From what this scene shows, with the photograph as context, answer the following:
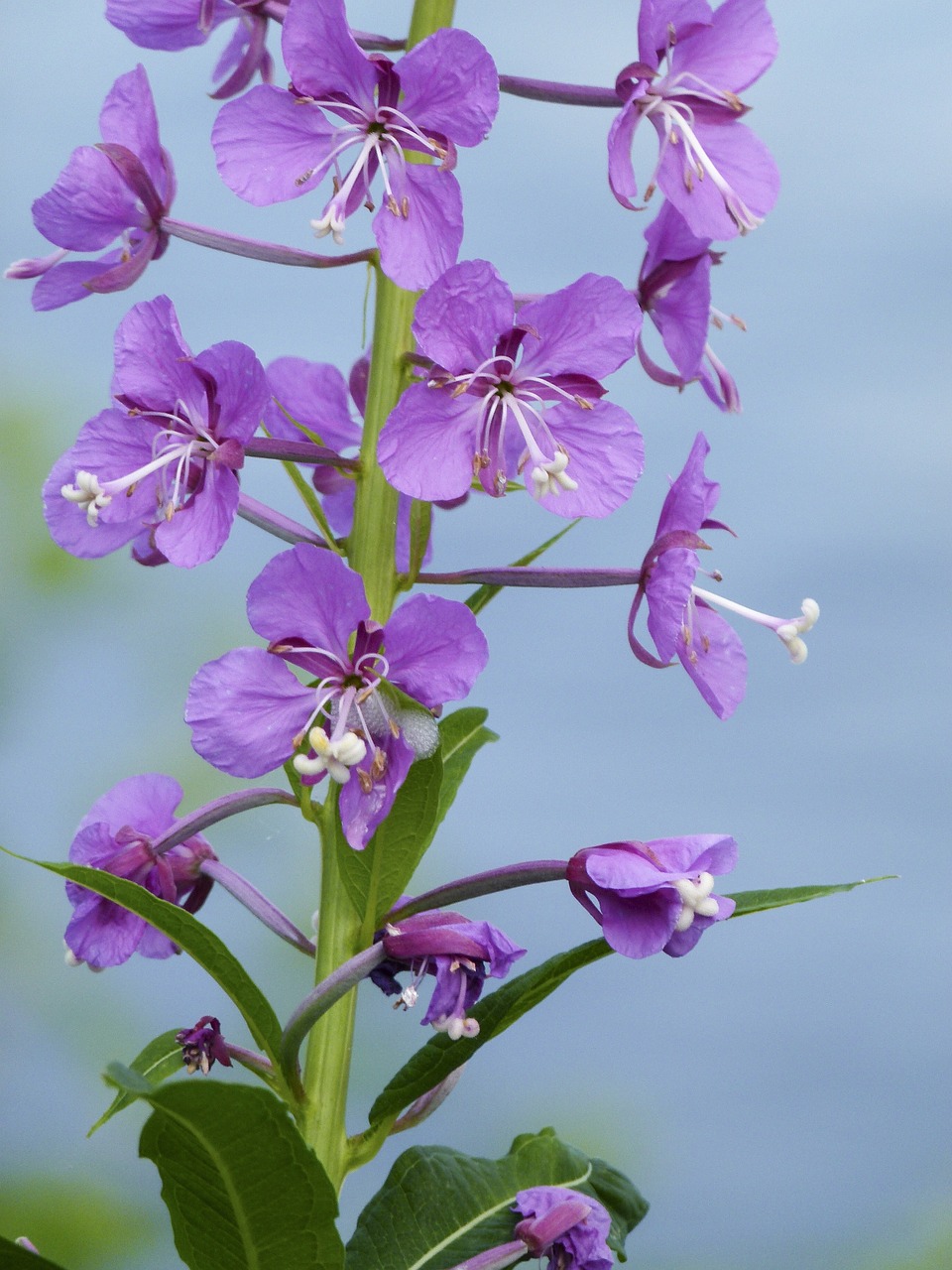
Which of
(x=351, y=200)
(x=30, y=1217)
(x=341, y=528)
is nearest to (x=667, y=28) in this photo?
(x=351, y=200)

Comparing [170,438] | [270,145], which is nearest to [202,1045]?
[170,438]

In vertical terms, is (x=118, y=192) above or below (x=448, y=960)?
above

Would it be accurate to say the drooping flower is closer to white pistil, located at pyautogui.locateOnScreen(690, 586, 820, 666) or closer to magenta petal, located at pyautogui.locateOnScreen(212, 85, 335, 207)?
white pistil, located at pyautogui.locateOnScreen(690, 586, 820, 666)

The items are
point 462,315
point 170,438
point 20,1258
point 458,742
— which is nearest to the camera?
point 20,1258

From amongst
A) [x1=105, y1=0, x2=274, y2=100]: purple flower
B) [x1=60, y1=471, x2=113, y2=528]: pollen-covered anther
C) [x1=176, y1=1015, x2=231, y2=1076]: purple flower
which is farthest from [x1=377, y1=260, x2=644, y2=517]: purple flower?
[x1=176, y1=1015, x2=231, y2=1076]: purple flower

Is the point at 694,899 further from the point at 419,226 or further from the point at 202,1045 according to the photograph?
the point at 419,226

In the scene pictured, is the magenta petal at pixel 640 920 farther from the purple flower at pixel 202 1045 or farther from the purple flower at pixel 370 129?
the purple flower at pixel 370 129
